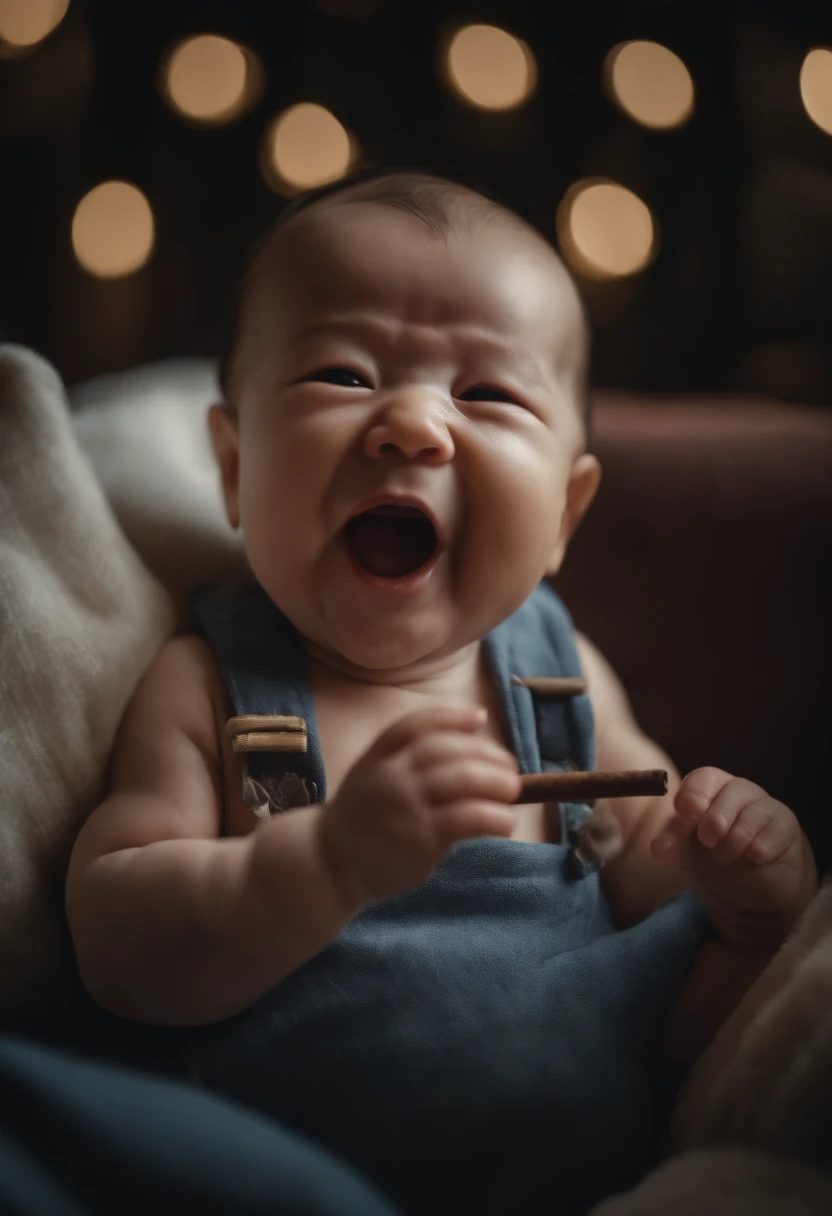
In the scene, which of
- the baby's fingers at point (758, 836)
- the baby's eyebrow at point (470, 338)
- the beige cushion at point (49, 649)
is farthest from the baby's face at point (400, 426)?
the baby's fingers at point (758, 836)

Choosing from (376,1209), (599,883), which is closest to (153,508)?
(599,883)

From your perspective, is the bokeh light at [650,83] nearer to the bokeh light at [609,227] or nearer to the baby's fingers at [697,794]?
the bokeh light at [609,227]

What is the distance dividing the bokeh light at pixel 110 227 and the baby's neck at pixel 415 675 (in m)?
0.82

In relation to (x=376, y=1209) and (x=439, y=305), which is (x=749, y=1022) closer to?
(x=376, y=1209)

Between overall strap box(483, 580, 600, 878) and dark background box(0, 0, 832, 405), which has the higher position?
dark background box(0, 0, 832, 405)

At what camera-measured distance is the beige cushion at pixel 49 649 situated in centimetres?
71

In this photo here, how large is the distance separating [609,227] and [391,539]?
0.78 m

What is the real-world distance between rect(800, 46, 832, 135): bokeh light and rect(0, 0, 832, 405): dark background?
33mm

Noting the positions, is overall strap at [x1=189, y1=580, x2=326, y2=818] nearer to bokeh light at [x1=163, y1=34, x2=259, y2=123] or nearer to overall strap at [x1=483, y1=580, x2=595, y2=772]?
overall strap at [x1=483, y1=580, x2=595, y2=772]

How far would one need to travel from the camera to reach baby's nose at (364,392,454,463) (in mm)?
711

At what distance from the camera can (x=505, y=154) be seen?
1.39 m

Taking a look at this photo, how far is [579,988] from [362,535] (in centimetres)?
36

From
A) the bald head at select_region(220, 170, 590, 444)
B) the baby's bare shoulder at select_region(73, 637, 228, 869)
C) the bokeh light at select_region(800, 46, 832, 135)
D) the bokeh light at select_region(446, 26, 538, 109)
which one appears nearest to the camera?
the baby's bare shoulder at select_region(73, 637, 228, 869)

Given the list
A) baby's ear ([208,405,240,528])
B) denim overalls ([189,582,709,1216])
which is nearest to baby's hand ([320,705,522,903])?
denim overalls ([189,582,709,1216])
